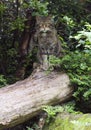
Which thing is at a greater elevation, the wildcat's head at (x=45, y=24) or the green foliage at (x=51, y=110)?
the wildcat's head at (x=45, y=24)

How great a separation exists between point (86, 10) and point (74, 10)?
0.28 meters

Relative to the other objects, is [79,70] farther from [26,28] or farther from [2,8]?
[2,8]

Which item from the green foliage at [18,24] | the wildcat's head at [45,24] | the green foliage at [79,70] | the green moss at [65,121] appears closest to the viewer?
the green moss at [65,121]

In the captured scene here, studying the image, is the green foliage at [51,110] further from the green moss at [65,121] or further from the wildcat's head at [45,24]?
the wildcat's head at [45,24]

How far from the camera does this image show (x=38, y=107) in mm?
3967

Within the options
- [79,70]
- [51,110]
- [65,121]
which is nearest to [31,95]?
[51,110]

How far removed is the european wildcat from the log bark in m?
0.35

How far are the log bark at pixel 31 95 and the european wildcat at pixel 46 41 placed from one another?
0.35 m

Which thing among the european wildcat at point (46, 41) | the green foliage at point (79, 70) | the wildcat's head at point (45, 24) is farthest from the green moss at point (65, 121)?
the wildcat's head at point (45, 24)

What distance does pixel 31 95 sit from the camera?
3.97m

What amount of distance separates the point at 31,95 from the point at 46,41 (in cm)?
117

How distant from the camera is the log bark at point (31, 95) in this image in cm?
368

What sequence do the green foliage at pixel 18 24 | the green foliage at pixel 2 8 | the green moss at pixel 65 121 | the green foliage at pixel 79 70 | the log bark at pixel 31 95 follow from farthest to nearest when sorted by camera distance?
the green foliage at pixel 18 24, the green foliage at pixel 2 8, the green foliage at pixel 79 70, the log bark at pixel 31 95, the green moss at pixel 65 121

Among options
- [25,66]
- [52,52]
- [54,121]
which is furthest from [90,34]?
[25,66]
